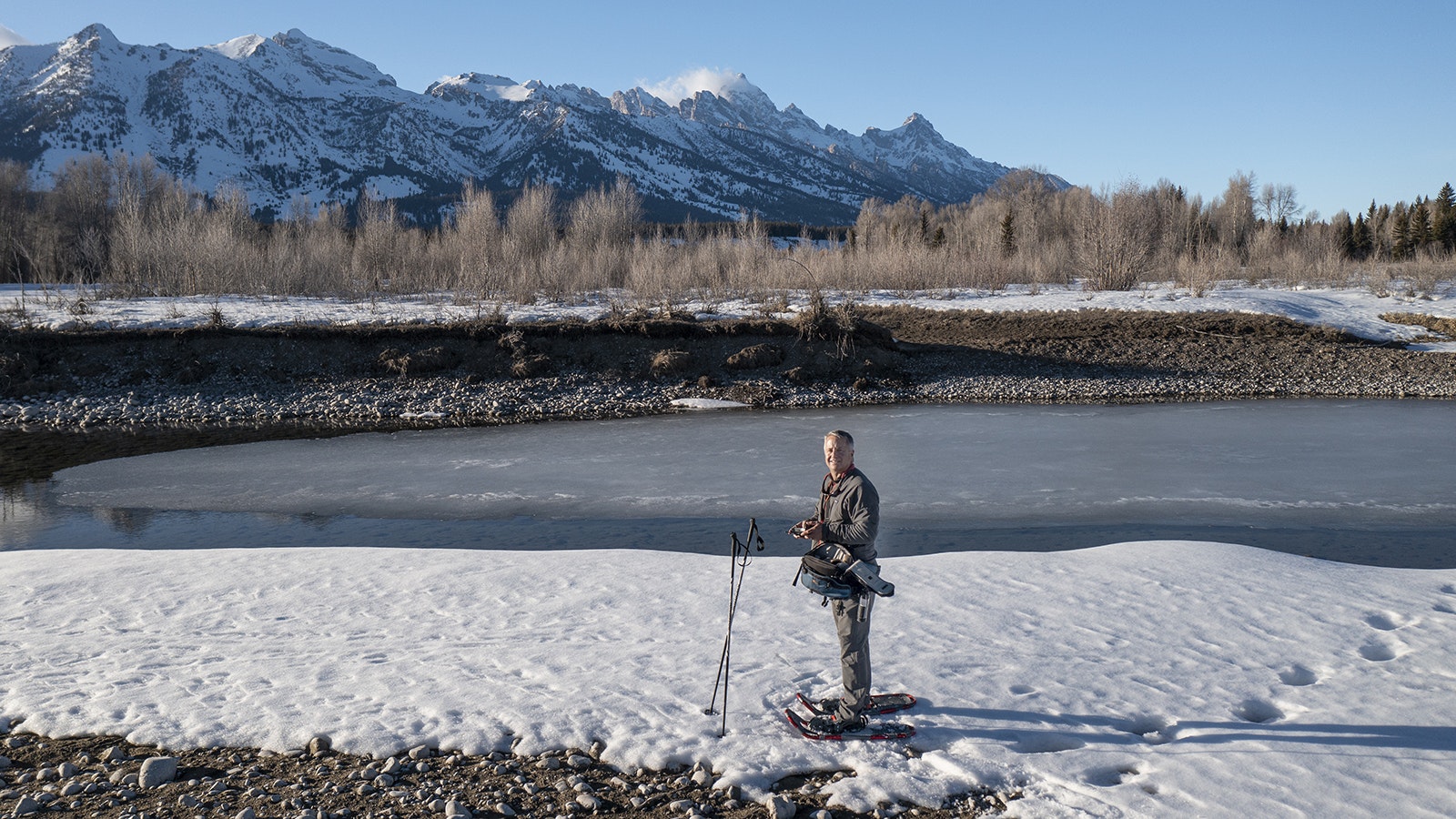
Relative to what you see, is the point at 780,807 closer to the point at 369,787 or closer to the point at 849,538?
the point at 849,538

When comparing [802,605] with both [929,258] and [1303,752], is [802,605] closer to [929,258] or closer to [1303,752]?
[1303,752]

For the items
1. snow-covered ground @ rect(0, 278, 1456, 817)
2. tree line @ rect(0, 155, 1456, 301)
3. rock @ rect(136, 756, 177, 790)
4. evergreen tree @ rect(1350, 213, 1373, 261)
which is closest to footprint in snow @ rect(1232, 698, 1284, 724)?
snow-covered ground @ rect(0, 278, 1456, 817)

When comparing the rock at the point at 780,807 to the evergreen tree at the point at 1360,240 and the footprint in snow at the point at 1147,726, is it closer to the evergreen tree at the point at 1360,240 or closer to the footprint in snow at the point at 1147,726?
the footprint in snow at the point at 1147,726

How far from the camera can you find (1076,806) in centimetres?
464

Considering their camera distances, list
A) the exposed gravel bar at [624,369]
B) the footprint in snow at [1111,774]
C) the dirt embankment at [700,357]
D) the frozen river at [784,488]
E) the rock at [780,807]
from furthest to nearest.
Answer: the dirt embankment at [700,357] → the exposed gravel bar at [624,369] → the frozen river at [784,488] → the footprint in snow at [1111,774] → the rock at [780,807]

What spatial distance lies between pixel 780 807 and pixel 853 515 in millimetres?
1620

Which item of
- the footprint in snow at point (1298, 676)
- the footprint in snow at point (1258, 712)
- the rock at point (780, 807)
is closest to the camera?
the rock at point (780, 807)

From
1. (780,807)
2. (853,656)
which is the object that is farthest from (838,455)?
(780,807)

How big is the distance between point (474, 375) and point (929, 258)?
26.2 m

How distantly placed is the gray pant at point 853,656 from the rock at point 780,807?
2.59 ft

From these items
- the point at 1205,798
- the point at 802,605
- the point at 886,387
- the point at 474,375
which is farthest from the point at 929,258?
the point at 1205,798

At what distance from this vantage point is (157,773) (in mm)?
4957

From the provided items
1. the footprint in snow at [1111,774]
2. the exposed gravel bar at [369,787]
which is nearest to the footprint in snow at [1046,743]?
the footprint in snow at [1111,774]

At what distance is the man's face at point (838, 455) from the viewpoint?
507cm
